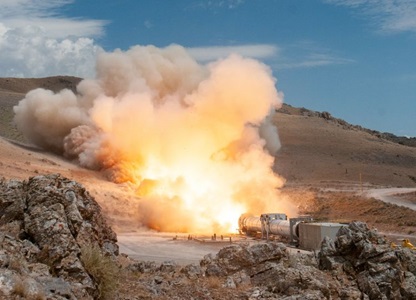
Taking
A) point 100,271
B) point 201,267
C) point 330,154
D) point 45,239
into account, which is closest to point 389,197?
point 201,267

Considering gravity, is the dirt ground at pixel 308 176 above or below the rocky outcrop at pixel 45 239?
above

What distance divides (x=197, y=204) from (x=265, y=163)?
7.96 meters

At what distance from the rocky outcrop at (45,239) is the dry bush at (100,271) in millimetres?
91

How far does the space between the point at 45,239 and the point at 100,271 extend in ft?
3.88

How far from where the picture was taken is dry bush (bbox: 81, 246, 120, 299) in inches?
411

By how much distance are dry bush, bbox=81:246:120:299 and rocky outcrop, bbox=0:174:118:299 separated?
0.09 m

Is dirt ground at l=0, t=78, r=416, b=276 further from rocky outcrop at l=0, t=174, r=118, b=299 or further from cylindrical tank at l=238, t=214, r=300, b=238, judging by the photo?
rocky outcrop at l=0, t=174, r=118, b=299

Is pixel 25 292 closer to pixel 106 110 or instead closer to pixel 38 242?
pixel 38 242

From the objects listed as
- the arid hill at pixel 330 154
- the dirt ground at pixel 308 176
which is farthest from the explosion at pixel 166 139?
the arid hill at pixel 330 154

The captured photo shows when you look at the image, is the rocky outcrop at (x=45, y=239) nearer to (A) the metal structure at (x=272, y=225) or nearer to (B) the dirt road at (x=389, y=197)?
(A) the metal structure at (x=272, y=225)

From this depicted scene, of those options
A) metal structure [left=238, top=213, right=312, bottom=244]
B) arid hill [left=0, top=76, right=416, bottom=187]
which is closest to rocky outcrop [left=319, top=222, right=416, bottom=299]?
metal structure [left=238, top=213, right=312, bottom=244]

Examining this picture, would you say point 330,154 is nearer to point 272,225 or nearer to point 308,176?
point 308,176

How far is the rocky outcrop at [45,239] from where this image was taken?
29.3ft

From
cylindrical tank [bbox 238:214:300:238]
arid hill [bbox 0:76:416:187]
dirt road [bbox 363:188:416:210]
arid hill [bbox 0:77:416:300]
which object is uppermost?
arid hill [bbox 0:76:416:187]
